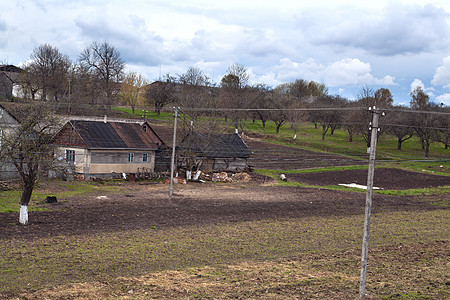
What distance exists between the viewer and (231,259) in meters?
17.0

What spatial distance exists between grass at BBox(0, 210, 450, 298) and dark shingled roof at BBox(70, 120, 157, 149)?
2094 centimetres

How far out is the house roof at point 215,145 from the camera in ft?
153

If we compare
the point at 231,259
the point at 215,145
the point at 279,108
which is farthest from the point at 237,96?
the point at 231,259

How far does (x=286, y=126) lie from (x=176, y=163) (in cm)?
6692

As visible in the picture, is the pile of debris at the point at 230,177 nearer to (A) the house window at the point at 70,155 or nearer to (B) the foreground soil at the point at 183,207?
(B) the foreground soil at the point at 183,207

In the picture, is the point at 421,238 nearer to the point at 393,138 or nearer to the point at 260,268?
the point at 260,268

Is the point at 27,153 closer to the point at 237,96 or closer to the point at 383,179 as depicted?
the point at 383,179

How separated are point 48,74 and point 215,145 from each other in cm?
4543

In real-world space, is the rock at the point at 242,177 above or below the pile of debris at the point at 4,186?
below

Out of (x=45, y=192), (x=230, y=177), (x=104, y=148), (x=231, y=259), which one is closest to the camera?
(x=231, y=259)

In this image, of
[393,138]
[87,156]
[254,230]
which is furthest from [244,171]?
[393,138]

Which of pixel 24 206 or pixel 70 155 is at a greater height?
pixel 70 155

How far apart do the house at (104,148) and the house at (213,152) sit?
355 centimetres

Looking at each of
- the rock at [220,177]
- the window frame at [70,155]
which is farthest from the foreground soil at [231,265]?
the rock at [220,177]
